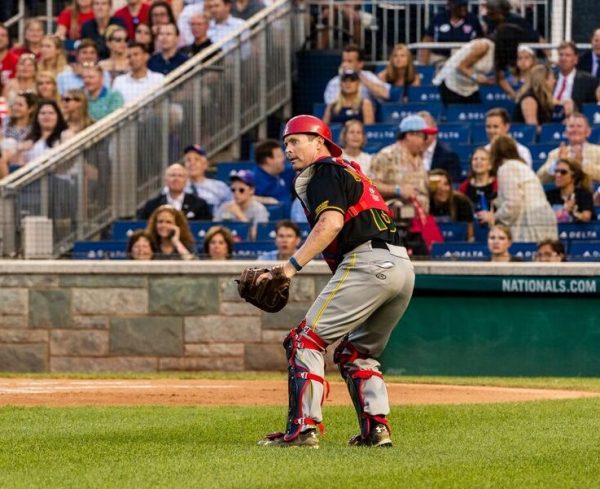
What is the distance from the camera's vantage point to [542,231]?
14.8 m

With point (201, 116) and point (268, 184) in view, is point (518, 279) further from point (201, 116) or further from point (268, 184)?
point (201, 116)

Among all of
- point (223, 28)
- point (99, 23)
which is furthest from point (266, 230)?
point (99, 23)

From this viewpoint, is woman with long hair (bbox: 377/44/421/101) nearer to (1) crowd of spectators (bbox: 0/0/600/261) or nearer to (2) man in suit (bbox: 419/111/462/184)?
(1) crowd of spectators (bbox: 0/0/600/261)

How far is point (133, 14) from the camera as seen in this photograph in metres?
19.7

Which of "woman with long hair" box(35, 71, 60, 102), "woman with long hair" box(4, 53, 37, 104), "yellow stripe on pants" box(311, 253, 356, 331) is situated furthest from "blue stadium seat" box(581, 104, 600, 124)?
"yellow stripe on pants" box(311, 253, 356, 331)

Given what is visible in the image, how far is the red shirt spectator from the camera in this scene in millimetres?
19500

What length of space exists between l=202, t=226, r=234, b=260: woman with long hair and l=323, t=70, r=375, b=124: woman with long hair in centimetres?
298

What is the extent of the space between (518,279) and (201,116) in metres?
5.21

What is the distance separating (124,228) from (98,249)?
0.60 metres

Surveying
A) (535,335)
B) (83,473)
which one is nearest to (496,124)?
(535,335)

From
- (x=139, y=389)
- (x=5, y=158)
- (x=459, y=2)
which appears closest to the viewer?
(x=139, y=389)

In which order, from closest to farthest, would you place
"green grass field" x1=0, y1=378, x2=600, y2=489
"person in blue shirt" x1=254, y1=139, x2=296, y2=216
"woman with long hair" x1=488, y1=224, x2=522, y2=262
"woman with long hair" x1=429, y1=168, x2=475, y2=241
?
"green grass field" x1=0, y1=378, x2=600, y2=489, "woman with long hair" x1=488, y1=224, x2=522, y2=262, "woman with long hair" x1=429, y1=168, x2=475, y2=241, "person in blue shirt" x1=254, y1=139, x2=296, y2=216

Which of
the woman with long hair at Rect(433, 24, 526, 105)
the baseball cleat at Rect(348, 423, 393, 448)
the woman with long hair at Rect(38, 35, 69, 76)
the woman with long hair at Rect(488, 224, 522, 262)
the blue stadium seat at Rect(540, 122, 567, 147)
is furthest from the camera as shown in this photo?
the woman with long hair at Rect(38, 35, 69, 76)

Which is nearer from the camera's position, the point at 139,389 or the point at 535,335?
the point at 139,389
